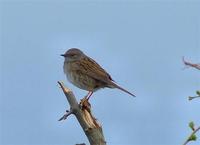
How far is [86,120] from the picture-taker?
474 centimetres

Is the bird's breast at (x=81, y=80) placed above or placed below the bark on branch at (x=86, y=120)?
above

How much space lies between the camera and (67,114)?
4758 mm

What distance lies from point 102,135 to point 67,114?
1.94ft

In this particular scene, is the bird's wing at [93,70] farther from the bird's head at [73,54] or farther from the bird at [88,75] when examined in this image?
the bird's head at [73,54]

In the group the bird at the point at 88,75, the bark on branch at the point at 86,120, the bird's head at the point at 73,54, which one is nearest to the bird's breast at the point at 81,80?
the bird at the point at 88,75

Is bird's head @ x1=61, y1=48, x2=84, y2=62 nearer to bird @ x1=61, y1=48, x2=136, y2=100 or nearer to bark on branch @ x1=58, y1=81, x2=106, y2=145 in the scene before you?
bird @ x1=61, y1=48, x2=136, y2=100

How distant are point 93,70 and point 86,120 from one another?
3.69 metres

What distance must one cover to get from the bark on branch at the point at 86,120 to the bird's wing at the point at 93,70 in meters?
2.76

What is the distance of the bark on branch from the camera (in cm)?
430

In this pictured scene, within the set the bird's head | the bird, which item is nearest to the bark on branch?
the bird

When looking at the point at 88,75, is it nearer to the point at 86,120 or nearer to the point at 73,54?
the point at 73,54

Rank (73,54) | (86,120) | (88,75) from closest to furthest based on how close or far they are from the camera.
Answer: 1. (86,120)
2. (88,75)
3. (73,54)

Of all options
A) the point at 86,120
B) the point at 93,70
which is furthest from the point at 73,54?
the point at 86,120

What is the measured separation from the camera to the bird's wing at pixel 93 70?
8.19 meters
